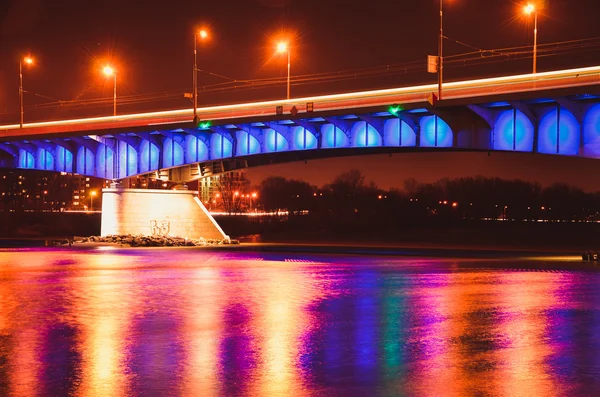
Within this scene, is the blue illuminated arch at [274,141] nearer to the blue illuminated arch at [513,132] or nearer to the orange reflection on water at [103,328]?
the blue illuminated arch at [513,132]

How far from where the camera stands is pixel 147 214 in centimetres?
5462

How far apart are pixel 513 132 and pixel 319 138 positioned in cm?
1283

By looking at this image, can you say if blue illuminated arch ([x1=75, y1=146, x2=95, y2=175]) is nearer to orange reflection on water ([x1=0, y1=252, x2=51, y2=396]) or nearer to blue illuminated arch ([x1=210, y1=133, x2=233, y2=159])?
blue illuminated arch ([x1=210, y1=133, x2=233, y2=159])

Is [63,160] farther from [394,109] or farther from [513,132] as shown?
[513,132]

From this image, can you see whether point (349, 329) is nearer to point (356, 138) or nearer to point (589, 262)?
point (589, 262)

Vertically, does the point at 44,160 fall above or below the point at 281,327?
above

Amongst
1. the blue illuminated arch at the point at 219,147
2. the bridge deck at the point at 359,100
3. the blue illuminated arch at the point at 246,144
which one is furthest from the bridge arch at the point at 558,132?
the blue illuminated arch at the point at 219,147

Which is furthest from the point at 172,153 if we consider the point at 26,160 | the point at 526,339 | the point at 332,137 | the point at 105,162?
the point at 526,339

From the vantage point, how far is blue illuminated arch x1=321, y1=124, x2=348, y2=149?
4472 centimetres

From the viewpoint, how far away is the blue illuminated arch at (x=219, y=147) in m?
51.0

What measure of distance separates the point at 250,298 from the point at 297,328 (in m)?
5.02

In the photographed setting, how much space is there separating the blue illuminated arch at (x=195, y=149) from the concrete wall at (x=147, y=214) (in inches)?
149

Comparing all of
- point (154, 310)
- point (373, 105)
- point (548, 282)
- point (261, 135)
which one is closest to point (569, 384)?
point (154, 310)

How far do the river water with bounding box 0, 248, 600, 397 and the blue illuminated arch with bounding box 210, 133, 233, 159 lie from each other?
82.5ft
